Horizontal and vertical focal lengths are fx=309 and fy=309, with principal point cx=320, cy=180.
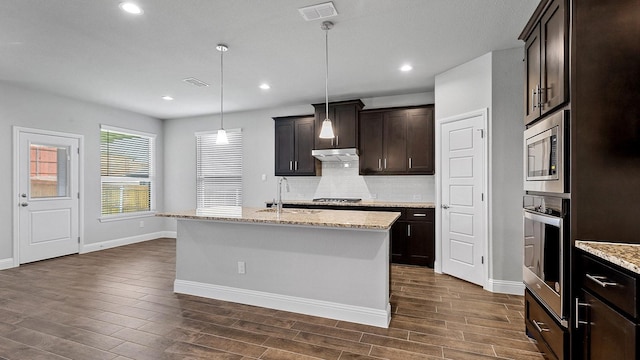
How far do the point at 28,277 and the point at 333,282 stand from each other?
4165 mm

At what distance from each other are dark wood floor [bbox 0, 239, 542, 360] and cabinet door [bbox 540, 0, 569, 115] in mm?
1777

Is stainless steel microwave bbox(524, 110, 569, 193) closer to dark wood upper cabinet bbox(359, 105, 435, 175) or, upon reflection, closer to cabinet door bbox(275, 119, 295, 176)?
dark wood upper cabinet bbox(359, 105, 435, 175)

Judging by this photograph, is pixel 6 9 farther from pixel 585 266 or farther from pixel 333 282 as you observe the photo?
pixel 585 266

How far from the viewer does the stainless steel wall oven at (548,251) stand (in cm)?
170

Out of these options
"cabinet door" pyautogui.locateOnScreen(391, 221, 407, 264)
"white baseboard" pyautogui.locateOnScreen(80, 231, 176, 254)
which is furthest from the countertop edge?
"white baseboard" pyautogui.locateOnScreen(80, 231, 176, 254)

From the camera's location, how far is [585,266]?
1.60 meters

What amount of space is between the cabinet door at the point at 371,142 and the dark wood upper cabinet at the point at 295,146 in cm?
88

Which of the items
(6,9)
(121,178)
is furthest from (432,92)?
(121,178)

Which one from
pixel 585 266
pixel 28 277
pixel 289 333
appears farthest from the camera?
pixel 28 277

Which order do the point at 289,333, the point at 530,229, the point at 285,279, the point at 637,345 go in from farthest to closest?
the point at 285,279 < the point at 289,333 < the point at 530,229 < the point at 637,345

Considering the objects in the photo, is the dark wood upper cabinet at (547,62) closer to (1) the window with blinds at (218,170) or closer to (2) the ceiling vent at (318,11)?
(2) the ceiling vent at (318,11)

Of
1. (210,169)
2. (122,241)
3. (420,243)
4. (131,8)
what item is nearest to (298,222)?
(131,8)

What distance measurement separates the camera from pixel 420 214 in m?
4.49

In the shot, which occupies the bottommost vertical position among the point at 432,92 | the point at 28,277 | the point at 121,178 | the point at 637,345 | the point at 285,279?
the point at 28,277
